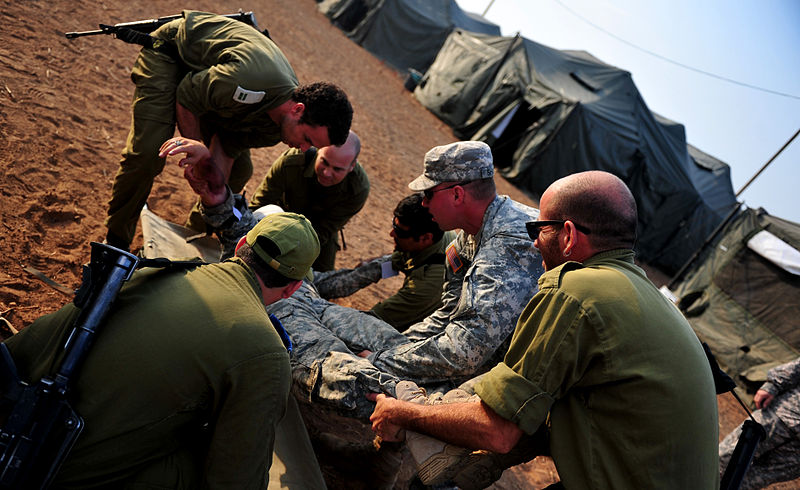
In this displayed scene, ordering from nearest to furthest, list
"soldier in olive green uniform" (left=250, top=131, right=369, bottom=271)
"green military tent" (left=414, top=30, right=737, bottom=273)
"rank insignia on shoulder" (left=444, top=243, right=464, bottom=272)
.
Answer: "rank insignia on shoulder" (left=444, top=243, right=464, bottom=272) < "soldier in olive green uniform" (left=250, top=131, right=369, bottom=271) < "green military tent" (left=414, top=30, right=737, bottom=273)

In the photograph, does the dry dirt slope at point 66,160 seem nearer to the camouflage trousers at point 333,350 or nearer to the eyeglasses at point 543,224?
the camouflage trousers at point 333,350

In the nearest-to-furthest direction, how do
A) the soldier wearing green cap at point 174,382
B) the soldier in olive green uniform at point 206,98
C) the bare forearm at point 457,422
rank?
1. the soldier wearing green cap at point 174,382
2. the bare forearm at point 457,422
3. the soldier in olive green uniform at point 206,98

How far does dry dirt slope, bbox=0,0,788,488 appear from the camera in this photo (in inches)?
133

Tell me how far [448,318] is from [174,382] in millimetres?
1605

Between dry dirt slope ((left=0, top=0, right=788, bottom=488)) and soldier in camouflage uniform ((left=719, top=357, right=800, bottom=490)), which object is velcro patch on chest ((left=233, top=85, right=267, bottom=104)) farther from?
soldier in camouflage uniform ((left=719, top=357, right=800, bottom=490))

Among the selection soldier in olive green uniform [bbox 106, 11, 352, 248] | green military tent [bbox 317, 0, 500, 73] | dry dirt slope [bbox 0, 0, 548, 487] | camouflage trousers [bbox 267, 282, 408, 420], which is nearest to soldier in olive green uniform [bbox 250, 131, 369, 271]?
soldier in olive green uniform [bbox 106, 11, 352, 248]

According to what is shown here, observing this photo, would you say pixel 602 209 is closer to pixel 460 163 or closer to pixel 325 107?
pixel 460 163

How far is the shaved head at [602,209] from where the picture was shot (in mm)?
1895

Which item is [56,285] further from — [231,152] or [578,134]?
[578,134]

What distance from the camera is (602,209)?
1.90 m

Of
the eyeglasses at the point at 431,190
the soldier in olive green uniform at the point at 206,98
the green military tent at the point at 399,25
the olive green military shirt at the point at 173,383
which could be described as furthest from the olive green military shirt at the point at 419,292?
the green military tent at the point at 399,25

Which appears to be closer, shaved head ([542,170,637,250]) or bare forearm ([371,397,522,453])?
bare forearm ([371,397,522,453])

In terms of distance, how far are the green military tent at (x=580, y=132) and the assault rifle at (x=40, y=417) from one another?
12.5 meters

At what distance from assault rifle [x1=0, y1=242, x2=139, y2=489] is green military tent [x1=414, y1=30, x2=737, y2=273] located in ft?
41.1
